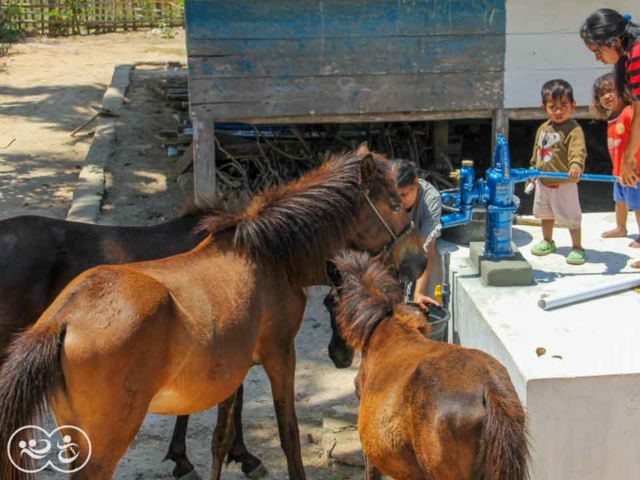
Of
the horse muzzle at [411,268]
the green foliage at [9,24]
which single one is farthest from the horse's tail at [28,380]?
the green foliage at [9,24]

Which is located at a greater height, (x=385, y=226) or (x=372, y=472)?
(x=385, y=226)

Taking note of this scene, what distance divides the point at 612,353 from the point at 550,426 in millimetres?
510

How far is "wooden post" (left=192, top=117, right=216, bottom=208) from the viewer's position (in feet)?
25.4

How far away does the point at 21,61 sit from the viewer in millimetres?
17812

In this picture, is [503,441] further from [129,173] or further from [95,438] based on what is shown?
A: [129,173]

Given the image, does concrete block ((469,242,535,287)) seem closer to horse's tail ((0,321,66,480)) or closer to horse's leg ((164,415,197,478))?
horse's leg ((164,415,197,478))

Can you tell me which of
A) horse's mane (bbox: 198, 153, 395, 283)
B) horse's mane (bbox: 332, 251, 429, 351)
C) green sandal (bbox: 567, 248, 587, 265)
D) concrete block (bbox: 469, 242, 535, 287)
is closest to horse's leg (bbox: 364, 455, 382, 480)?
horse's mane (bbox: 332, 251, 429, 351)

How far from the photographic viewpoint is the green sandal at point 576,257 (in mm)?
5391

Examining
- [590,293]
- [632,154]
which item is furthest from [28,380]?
[632,154]

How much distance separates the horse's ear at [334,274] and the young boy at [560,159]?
1.76 metres

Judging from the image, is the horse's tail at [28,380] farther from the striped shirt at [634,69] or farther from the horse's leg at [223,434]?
the striped shirt at [634,69]

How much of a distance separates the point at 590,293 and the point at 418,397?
77.1 inches

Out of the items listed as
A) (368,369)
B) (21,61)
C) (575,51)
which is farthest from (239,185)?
(21,61)

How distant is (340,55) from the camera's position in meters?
7.75
